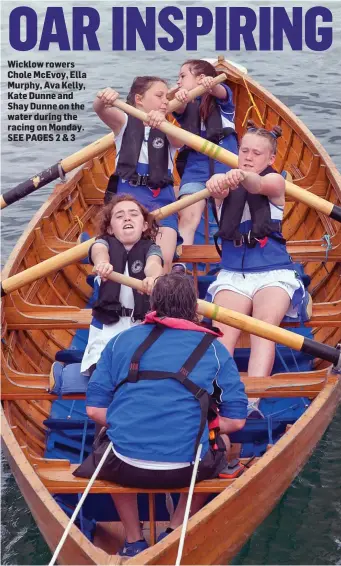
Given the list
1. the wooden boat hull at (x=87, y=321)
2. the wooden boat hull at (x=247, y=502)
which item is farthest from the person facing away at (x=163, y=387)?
the wooden boat hull at (x=87, y=321)

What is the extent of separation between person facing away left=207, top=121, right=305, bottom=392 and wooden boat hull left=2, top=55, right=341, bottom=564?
1.95 ft

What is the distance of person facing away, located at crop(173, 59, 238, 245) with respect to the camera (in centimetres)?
891

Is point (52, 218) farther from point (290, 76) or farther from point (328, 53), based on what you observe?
point (328, 53)

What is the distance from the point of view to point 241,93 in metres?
11.5

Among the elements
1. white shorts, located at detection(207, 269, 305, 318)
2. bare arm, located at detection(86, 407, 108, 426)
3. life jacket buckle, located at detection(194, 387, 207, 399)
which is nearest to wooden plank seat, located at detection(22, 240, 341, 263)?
white shorts, located at detection(207, 269, 305, 318)

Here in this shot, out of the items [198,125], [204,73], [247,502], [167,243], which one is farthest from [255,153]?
[247,502]

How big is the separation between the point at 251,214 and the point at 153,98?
1.42m

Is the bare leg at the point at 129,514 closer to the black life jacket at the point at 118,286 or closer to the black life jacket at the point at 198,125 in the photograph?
the black life jacket at the point at 118,286

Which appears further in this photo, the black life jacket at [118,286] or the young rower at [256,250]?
the young rower at [256,250]

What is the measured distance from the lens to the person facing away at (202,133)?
891cm

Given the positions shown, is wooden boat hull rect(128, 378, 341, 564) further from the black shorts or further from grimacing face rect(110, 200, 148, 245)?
grimacing face rect(110, 200, 148, 245)

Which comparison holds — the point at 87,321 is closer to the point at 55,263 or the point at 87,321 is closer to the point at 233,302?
the point at 55,263

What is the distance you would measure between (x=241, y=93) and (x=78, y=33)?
11507 mm

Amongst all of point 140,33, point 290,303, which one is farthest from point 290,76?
point 290,303
